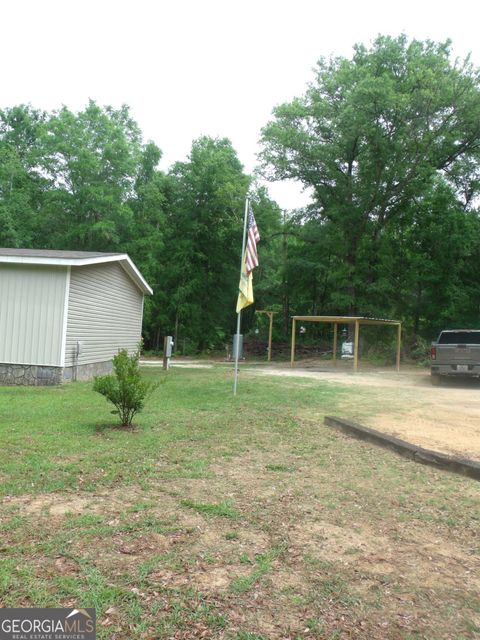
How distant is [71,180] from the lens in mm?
25469

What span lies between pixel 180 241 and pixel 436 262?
13152 millimetres

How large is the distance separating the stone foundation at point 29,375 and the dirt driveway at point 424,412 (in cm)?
631

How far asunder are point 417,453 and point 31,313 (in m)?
8.74

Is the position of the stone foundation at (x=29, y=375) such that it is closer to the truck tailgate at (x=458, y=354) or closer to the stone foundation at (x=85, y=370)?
the stone foundation at (x=85, y=370)

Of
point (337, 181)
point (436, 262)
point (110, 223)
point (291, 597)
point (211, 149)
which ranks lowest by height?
point (291, 597)

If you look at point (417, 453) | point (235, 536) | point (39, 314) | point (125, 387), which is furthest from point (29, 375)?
point (235, 536)

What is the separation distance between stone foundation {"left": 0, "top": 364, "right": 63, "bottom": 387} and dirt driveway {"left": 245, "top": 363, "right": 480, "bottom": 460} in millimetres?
6310

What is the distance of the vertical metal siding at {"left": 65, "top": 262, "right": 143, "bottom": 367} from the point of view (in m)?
11.1

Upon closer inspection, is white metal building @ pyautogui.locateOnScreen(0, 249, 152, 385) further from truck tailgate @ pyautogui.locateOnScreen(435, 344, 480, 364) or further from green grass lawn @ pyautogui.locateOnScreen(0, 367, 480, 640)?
truck tailgate @ pyautogui.locateOnScreen(435, 344, 480, 364)

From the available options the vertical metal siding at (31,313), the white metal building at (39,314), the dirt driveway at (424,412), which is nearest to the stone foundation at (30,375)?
the white metal building at (39,314)

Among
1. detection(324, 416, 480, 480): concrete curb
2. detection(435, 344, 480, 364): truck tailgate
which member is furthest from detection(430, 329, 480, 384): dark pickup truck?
detection(324, 416, 480, 480): concrete curb

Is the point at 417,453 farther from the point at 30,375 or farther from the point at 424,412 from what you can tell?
the point at 30,375

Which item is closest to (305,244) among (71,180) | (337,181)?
(337,181)

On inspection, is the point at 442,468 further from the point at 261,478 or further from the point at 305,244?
the point at 305,244
